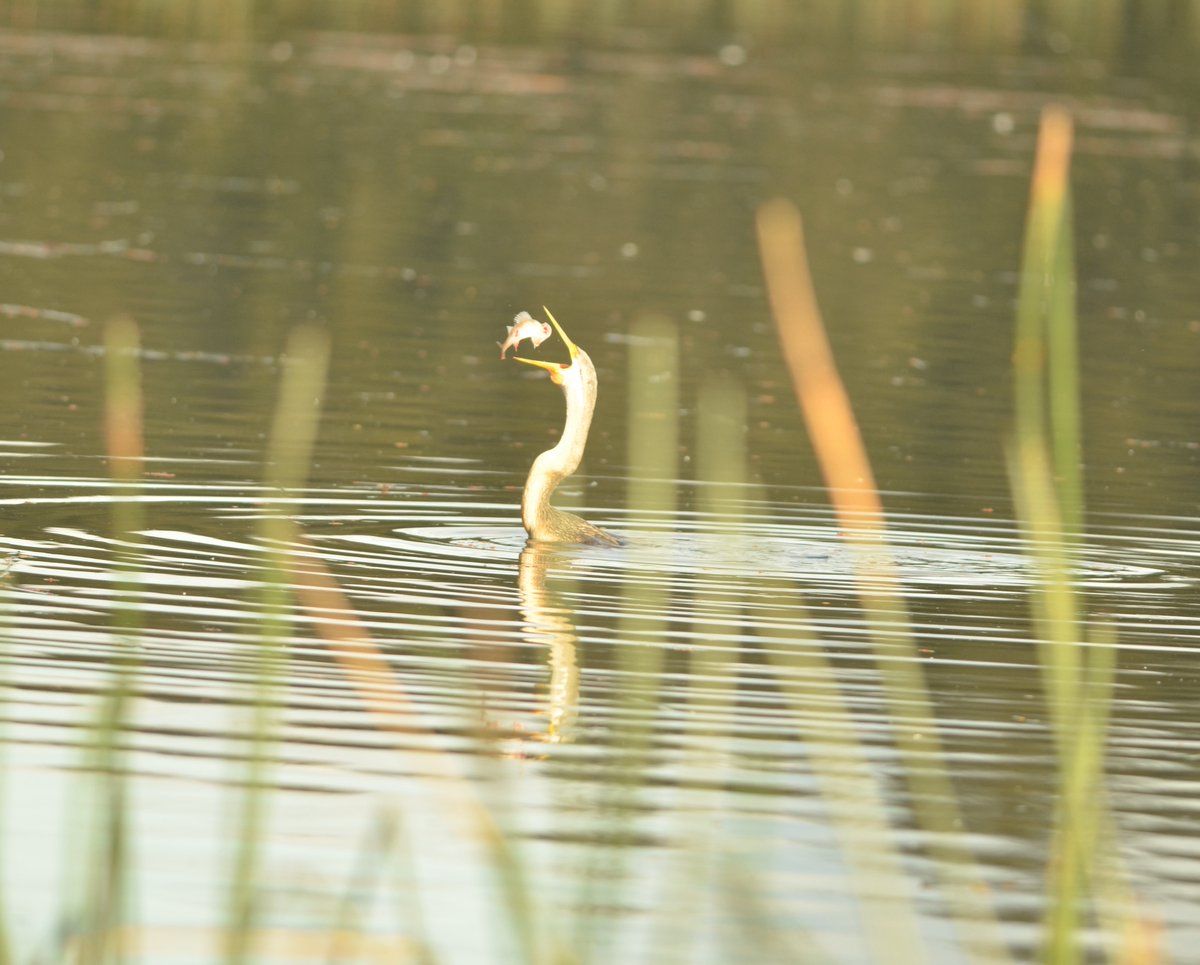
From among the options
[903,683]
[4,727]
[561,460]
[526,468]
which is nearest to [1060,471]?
[4,727]

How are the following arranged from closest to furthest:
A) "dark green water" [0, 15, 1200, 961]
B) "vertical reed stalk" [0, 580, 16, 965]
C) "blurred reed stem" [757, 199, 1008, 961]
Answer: "vertical reed stalk" [0, 580, 16, 965], "blurred reed stem" [757, 199, 1008, 961], "dark green water" [0, 15, 1200, 961]

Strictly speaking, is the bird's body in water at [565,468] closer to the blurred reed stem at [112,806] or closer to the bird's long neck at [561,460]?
the bird's long neck at [561,460]

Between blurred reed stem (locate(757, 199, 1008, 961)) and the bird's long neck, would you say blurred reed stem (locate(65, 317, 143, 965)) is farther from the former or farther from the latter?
the bird's long neck

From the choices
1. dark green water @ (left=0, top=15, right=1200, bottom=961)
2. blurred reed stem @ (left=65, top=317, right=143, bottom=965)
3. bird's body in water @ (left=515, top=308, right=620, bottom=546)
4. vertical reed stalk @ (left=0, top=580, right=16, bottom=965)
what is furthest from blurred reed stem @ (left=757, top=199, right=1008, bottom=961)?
vertical reed stalk @ (left=0, top=580, right=16, bottom=965)

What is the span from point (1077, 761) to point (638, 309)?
1785 cm

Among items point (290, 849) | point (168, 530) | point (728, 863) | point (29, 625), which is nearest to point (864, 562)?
point (168, 530)

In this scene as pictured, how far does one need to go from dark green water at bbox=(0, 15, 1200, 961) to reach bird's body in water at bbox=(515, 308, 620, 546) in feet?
0.86

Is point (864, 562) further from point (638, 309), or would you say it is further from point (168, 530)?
point (638, 309)

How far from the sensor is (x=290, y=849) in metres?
7.02

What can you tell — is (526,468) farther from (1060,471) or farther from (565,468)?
(1060,471)

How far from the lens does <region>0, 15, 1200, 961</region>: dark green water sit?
24.1 feet

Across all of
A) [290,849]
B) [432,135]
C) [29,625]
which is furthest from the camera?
[432,135]

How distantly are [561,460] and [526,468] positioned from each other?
2.73 m

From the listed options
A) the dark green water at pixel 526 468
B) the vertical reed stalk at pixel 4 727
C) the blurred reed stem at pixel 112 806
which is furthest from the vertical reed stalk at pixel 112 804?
the dark green water at pixel 526 468
